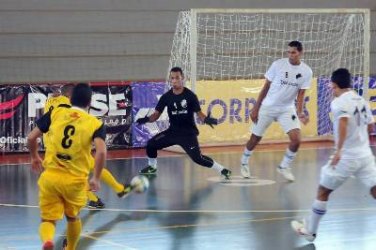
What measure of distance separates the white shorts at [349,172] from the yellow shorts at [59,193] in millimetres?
2678

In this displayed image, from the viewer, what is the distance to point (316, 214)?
31.3ft

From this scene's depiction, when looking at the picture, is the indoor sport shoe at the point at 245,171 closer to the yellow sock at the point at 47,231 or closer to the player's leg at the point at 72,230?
the player's leg at the point at 72,230

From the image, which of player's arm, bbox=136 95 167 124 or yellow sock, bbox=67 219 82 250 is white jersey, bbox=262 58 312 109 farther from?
yellow sock, bbox=67 219 82 250

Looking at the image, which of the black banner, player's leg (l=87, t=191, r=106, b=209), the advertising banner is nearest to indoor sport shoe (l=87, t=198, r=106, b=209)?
player's leg (l=87, t=191, r=106, b=209)

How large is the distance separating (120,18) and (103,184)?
876cm

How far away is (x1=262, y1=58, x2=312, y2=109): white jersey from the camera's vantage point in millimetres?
14039

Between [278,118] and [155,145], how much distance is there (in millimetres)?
2060

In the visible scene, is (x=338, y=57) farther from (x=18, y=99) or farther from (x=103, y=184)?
(x=103, y=184)

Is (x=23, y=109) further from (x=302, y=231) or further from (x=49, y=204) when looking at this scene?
(x=49, y=204)

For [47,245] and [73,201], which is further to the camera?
[73,201]

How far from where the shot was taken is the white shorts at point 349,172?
369 inches

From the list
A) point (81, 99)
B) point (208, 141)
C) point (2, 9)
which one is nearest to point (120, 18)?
point (2, 9)

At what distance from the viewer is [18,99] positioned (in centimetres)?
1784

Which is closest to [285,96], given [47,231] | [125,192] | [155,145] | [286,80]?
[286,80]
